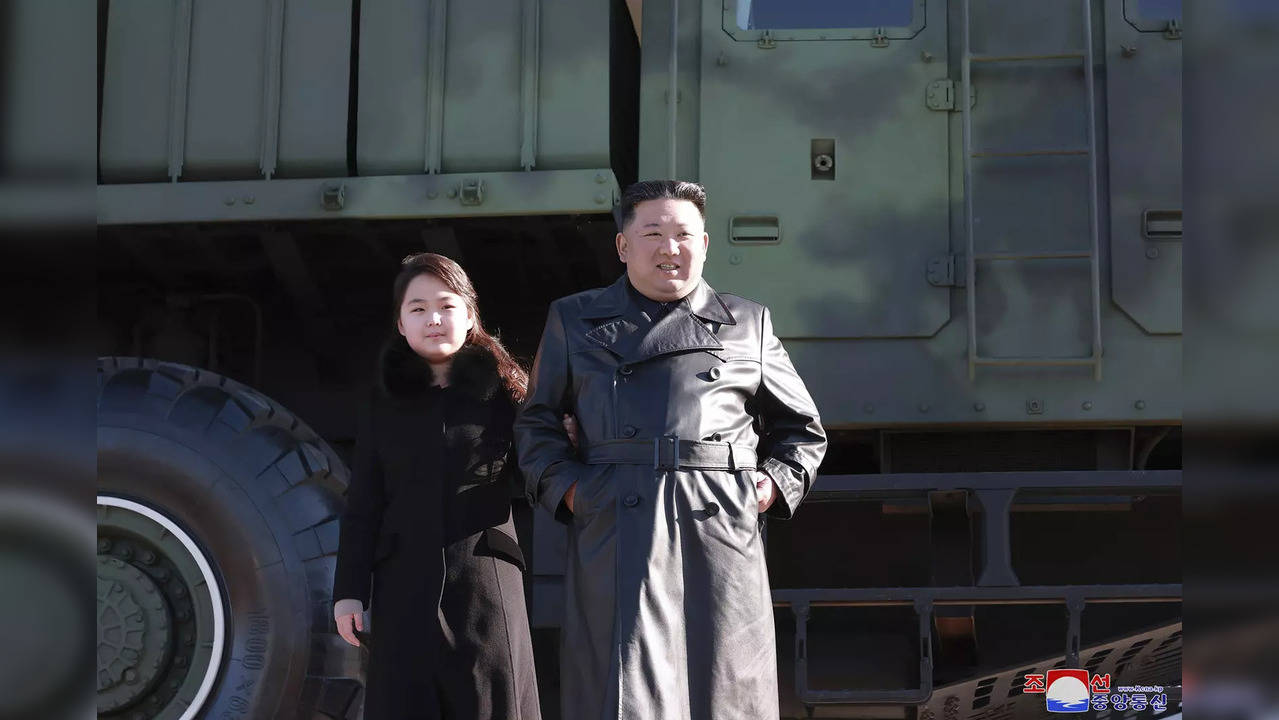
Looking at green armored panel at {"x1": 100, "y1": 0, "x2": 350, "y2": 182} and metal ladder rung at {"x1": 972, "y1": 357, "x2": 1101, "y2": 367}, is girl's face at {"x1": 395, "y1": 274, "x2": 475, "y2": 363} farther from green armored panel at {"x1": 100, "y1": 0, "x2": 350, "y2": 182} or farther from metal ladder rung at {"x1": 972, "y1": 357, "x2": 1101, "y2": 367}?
metal ladder rung at {"x1": 972, "y1": 357, "x2": 1101, "y2": 367}

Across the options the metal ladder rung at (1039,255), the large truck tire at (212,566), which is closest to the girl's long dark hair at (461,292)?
the large truck tire at (212,566)

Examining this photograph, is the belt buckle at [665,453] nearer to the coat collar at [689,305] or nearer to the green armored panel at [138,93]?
the coat collar at [689,305]

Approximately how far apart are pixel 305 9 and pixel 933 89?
6.14ft

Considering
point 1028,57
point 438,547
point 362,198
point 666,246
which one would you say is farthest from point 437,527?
point 1028,57

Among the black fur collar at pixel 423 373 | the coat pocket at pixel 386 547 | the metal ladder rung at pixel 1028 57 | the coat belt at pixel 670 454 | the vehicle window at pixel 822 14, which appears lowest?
the coat pocket at pixel 386 547

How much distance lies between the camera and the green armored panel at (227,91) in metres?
3.66

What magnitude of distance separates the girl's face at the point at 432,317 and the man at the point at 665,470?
200mm

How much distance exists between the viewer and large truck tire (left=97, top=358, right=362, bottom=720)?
3.22 metres

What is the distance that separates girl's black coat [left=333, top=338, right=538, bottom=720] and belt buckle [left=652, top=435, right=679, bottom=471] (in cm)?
41

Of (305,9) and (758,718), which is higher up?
(305,9)

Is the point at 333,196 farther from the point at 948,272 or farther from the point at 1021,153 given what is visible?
the point at 1021,153
